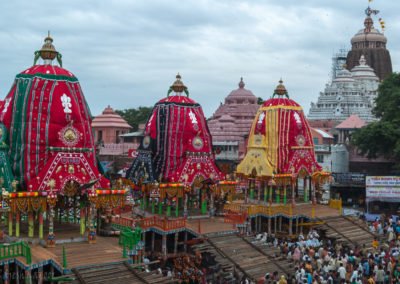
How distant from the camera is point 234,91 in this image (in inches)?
2158

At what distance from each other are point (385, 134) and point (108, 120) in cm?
2781

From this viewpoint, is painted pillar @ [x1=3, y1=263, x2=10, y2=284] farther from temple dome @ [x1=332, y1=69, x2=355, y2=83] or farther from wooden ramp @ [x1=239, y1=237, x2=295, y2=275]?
temple dome @ [x1=332, y1=69, x2=355, y2=83]

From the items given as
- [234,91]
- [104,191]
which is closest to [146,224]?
[104,191]

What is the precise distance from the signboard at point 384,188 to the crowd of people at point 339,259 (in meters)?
4.25

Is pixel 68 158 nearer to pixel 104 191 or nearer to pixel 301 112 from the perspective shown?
pixel 104 191

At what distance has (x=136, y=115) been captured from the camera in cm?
6769

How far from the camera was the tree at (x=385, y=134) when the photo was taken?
3641 cm

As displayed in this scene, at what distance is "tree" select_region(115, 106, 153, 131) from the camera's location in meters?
66.0

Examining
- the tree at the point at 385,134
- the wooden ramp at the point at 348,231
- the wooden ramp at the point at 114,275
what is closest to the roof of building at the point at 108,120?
the tree at the point at 385,134

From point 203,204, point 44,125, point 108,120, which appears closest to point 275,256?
point 203,204

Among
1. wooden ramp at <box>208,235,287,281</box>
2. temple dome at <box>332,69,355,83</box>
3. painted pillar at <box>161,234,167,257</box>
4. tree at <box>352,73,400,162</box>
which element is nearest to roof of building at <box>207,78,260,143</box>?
temple dome at <box>332,69,355,83</box>

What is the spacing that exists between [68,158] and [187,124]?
765 centimetres

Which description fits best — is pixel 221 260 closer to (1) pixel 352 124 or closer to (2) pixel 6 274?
(2) pixel 6 274

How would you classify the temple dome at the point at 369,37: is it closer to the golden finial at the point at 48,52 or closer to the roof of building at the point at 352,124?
the roof of building at the point at 352,124
